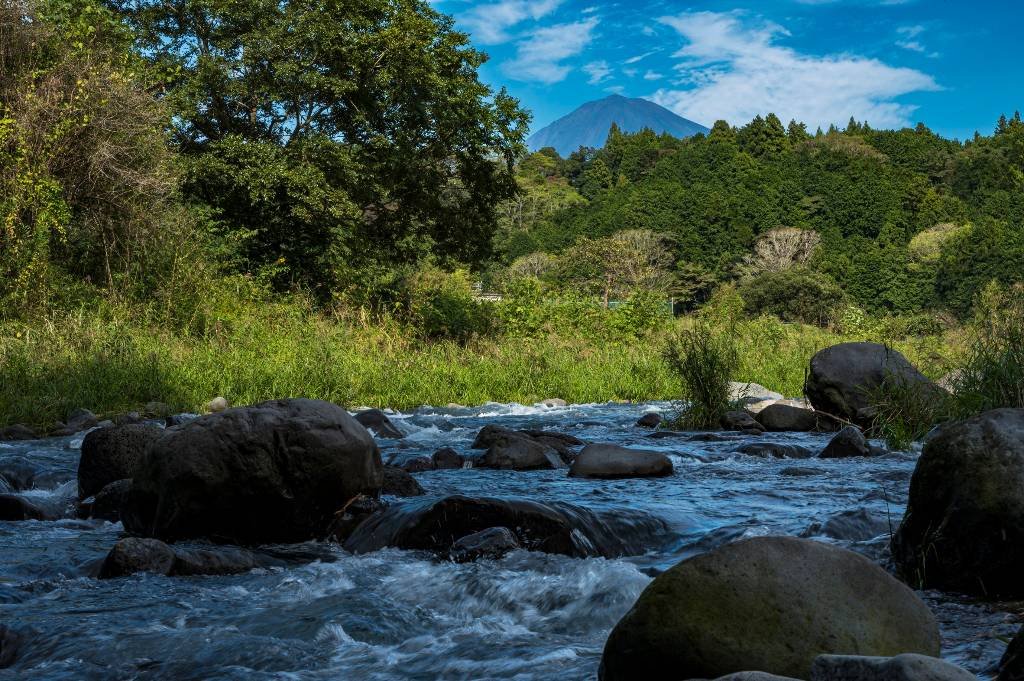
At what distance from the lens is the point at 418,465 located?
8.25 metres

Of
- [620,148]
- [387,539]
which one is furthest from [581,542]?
[620,148]

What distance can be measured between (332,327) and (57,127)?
227 inches

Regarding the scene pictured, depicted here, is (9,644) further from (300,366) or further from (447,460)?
(300,366)

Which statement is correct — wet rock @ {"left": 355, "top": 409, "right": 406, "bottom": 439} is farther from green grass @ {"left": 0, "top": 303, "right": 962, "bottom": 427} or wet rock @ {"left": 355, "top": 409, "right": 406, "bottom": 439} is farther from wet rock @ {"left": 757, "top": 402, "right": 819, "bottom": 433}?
wet rock @ {"left": 757, "top": 402, "right": 819, "bottom": 433}

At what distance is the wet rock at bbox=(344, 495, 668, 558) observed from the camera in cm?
504

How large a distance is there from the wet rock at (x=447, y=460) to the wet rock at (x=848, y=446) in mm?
3409

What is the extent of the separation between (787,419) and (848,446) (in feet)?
8.88

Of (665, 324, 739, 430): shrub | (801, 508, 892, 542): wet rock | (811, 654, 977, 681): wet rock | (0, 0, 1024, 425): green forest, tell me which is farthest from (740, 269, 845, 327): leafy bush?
(811, 654, 977, 681): wet rock

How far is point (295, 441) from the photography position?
5.58 meters

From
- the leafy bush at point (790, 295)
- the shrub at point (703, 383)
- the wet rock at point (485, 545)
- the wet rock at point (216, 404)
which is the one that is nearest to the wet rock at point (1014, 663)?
the wet rock at point (485, 545)

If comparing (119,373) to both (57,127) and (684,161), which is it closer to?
(57,127)

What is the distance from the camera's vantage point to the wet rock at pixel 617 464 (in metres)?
7.64

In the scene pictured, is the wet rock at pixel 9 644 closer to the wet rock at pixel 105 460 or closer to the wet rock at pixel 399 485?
the wet rock at pixel 399 485

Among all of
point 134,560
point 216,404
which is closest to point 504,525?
point 134,560
